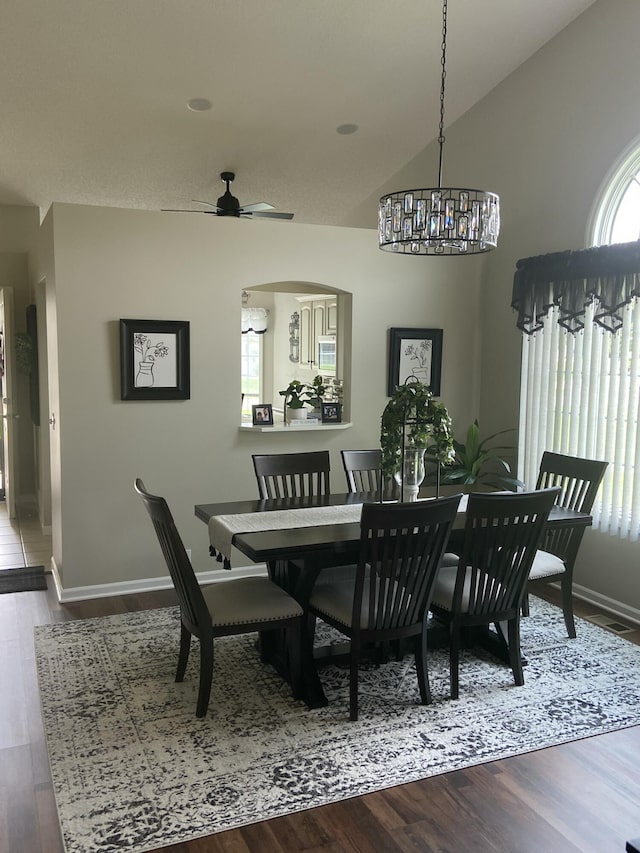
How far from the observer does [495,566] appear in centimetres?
323

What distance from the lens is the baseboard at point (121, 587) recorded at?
450 centimetres

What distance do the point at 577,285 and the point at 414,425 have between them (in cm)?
173

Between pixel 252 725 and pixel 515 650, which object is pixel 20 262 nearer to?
pixel 252 725

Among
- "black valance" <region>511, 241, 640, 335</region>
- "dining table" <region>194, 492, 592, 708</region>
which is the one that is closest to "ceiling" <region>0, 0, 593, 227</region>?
"black valance" <region>511, 241, 640, 335</region>

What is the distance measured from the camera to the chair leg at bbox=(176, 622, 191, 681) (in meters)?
3.31

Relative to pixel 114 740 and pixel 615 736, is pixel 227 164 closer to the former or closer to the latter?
pixel 114 740

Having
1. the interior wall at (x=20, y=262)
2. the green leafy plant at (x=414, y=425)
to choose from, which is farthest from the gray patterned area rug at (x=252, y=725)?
the interior wall at (x=20, y=262)

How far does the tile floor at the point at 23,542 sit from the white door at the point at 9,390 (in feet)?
0.51

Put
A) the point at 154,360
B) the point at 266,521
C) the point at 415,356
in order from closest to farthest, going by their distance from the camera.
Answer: the point at 266,521 < the point at 154,360 < the point at 415,356

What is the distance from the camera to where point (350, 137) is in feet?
19.4

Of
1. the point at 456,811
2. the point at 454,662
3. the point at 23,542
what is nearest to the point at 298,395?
the point at 454,662

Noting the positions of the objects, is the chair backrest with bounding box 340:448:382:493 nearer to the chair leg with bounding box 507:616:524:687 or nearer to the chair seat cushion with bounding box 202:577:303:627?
the chair seat cushion with bounding box 202:577:303:627

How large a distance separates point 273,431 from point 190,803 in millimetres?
2781

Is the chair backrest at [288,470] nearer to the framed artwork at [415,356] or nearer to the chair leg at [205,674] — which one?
the chair leg at [205,674]
